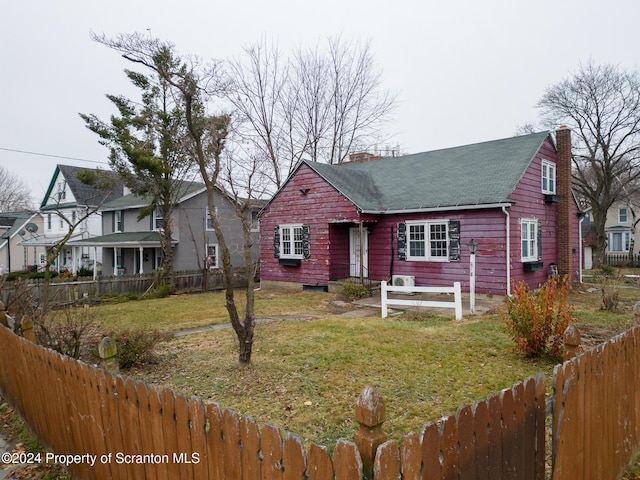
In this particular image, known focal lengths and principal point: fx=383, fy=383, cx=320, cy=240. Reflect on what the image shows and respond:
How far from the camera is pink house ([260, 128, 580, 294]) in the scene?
1389 centimetres

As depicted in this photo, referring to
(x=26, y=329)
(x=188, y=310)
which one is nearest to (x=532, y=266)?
(x=188, y=310)

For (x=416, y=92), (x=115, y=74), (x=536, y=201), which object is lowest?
(x=536, y=201)

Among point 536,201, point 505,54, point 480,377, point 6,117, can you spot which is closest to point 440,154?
point 536,201

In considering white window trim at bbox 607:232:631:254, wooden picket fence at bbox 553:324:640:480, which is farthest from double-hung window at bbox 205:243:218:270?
white window trim at bbox 607:232:631:254

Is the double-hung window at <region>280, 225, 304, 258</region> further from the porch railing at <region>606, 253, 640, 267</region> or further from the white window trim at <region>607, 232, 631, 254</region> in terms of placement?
the white window trim at <region>607, 232, 631, 254</region>

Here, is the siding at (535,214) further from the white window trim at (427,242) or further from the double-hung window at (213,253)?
the double-hung window at (213,253)

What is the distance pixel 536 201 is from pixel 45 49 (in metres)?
21.7

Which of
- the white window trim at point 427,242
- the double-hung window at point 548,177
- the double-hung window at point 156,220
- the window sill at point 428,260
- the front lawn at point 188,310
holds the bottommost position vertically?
the front lawn at point 188,310

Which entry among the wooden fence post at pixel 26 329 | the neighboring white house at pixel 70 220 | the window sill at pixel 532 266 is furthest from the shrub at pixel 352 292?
the neighboring white house at pixel 70 220

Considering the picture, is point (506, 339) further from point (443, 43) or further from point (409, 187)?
point (443, 43)

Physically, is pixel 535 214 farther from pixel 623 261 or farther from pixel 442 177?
pixel 623 261

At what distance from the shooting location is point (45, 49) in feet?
54.8

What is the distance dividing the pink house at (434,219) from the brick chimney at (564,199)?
39mm

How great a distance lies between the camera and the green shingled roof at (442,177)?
14344 millimetres
